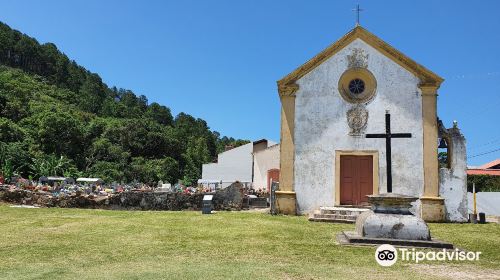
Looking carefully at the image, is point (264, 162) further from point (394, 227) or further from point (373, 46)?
point (394, 227)

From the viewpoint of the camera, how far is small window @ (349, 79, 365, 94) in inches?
703

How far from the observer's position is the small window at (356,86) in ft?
58.5

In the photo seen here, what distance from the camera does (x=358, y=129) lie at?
17453 millimetres

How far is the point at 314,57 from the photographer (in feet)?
59.2

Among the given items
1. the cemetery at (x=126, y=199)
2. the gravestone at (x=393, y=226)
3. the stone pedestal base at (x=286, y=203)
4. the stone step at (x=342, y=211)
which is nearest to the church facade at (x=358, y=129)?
the stone pedestal base at (x=286, y=203)

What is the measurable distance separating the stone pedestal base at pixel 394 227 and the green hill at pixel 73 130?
94.5ft

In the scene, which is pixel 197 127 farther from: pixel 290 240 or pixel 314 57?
pixel 290 240

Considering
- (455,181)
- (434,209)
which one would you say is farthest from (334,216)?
(455,181)

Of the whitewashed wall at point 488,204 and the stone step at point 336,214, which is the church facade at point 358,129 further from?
the whitewashed wall at point 488,204

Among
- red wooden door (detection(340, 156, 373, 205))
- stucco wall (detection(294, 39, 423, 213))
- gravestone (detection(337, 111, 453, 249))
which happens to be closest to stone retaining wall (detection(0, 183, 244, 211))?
stucco wall (detection(294, 39, 423, 213))

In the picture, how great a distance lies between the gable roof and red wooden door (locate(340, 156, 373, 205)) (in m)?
3.73

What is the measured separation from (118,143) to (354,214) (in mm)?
56961

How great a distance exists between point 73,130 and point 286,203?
48524 millimetres

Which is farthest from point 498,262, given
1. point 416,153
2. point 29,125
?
point 29,125
